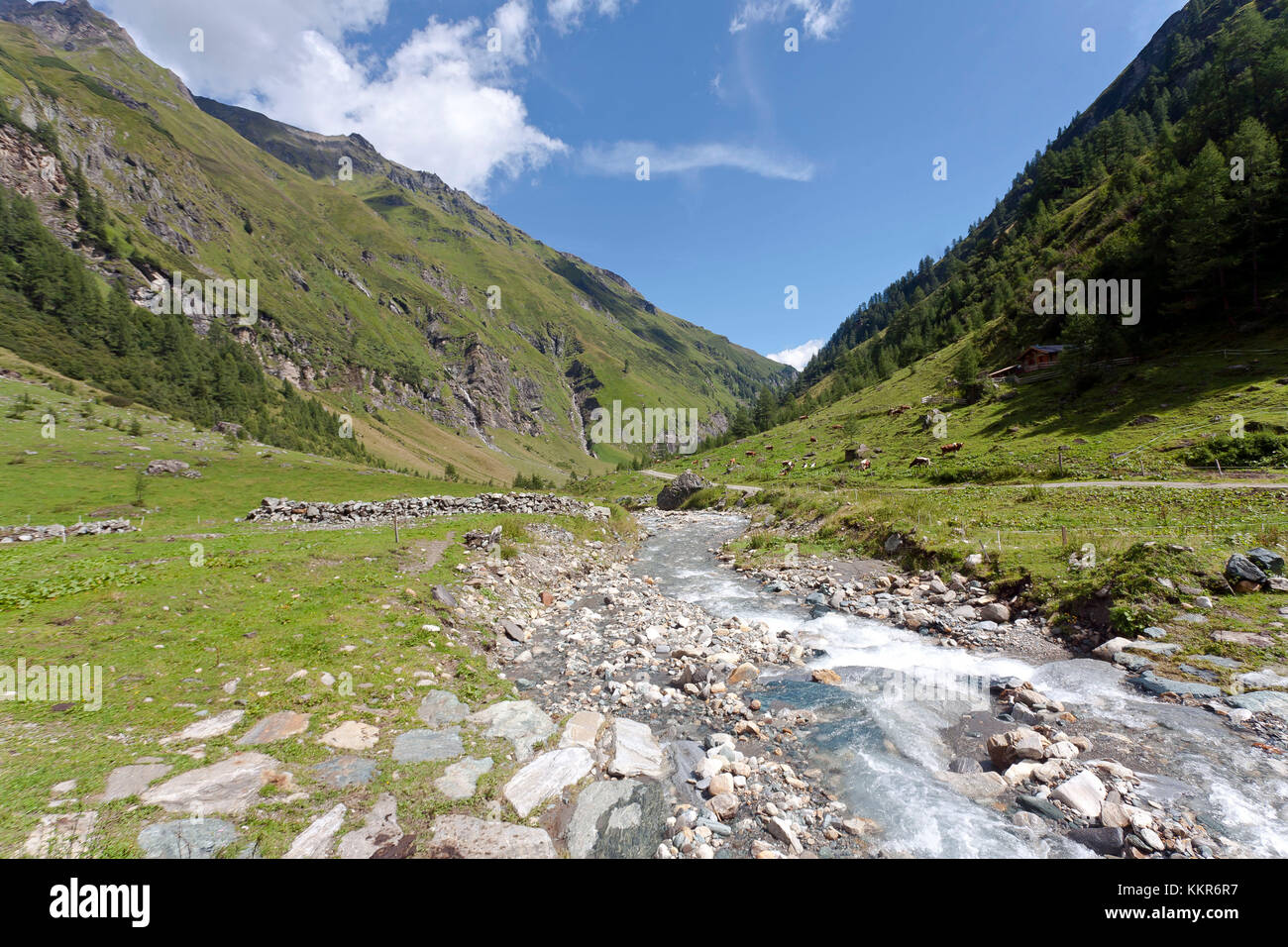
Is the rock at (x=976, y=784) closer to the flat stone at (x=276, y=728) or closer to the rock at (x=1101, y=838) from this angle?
the rock at (x=1101, y=838)

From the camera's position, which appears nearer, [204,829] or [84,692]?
[204,829]

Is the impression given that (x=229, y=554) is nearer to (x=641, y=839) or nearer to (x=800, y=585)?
(x=641, y=839)

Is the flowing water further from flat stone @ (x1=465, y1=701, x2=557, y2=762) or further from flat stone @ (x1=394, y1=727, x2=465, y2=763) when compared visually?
flat stone @ (x1=394, y1=727, x2=465, y2=763)

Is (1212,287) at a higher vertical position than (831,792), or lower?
higher

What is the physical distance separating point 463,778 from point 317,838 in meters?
2.06

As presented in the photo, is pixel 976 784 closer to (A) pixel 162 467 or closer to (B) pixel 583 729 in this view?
(B) pixel 583 729

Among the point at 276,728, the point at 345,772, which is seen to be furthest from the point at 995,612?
the point at 276,728

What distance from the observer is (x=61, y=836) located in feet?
16.9

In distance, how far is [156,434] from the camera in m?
60.7

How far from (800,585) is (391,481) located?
61622 millimetres

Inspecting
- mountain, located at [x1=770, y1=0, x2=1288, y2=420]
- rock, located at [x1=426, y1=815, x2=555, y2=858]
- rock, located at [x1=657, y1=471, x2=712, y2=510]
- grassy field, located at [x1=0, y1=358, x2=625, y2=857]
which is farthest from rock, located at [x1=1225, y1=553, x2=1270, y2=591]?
rock, located at [x1=657, y1=471, x2=712, y2=510]

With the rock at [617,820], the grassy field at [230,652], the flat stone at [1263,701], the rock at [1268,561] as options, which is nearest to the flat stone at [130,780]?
the grassy field at [230,652]

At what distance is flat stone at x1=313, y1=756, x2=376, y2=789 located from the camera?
22.7 feet
